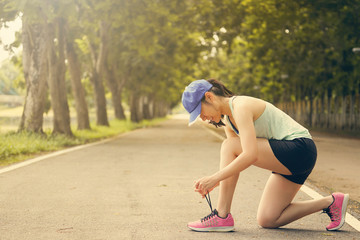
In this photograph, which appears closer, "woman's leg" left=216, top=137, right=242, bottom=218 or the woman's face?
the woman's face

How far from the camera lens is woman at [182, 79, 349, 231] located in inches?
166

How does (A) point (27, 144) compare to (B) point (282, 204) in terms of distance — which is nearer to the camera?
(B) point (282, 204)

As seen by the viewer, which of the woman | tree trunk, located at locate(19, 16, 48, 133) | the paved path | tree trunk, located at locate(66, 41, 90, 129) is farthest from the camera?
tree trunk, located at locate(66, 41, 90, 129)

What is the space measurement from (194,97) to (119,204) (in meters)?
2.47

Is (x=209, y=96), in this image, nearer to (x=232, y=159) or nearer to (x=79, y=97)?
(x=232, y=159)

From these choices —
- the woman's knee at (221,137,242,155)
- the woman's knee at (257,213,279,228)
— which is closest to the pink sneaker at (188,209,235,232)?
the woman's knee at (257,213,279,228)

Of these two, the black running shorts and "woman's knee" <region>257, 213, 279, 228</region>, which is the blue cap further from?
"woman's knee" <region>257, 213, 279, 228</region>

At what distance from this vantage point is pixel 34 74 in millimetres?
17922

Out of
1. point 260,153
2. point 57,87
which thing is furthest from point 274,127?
point 57,87

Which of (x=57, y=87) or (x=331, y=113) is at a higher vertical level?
(x=57, y=87)

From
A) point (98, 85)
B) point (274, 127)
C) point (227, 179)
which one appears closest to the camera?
point (274, 127)

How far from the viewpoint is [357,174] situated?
10039 millimetres

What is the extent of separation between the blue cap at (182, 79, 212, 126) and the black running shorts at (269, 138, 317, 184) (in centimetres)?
72

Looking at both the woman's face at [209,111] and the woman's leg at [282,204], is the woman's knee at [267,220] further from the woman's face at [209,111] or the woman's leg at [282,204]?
the woman's face at [209,111]
